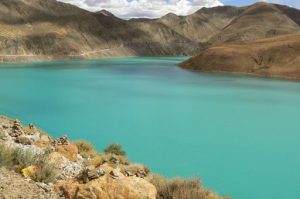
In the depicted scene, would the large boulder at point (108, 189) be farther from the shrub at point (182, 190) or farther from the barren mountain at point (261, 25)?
the barren mountain at point (261, 25)

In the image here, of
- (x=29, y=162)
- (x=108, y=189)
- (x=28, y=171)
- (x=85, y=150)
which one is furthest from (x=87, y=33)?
(x=108, y=189)

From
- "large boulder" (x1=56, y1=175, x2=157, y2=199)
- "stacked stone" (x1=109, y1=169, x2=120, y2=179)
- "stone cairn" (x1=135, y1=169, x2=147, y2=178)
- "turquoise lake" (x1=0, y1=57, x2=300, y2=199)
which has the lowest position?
"turquoise lake" (x1=0, y1=57, x2=300, y2=199)

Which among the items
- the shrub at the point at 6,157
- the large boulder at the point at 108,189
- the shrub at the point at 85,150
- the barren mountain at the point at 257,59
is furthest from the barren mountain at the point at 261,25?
the large boulder at the point at 108,189

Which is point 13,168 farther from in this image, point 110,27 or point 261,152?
point 110,27

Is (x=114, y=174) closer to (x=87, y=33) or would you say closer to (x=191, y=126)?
(x=191, y=126)

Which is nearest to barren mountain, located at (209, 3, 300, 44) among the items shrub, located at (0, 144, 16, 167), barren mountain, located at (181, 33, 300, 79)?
barren mountain, located at (181, 33, 300, 79)

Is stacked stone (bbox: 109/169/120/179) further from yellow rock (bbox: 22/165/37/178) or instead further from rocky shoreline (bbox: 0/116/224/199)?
yellow rock (bbox: 22/165/37/178)

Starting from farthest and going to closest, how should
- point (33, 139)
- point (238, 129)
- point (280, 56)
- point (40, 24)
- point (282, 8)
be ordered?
1. point (282, 8)
2. point (40, 24)
3. point (280, 56)
4. point (238, 129)
5. point (33, 139)

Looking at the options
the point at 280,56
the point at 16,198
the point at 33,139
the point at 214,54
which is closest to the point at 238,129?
the point at 33,139
